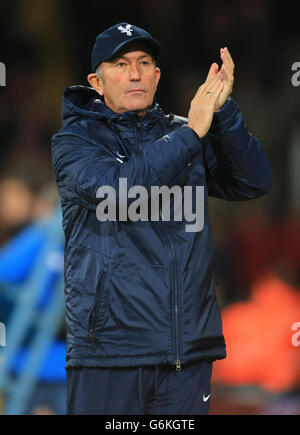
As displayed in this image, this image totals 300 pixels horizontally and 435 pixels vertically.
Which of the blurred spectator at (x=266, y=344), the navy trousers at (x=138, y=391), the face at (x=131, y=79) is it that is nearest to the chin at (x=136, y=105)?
the face at (x=131, y=79)

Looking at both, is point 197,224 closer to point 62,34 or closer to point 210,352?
point 210,352

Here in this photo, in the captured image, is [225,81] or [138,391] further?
[225,81]

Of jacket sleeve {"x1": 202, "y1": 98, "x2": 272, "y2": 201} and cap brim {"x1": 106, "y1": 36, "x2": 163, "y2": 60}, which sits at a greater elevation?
cap brim {"x1": 106, "y1": 36, "x2": 163, "y2": 60}

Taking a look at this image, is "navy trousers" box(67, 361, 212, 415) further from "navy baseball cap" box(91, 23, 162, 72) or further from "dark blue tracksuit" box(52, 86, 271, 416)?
"navy baseball cap" box(91, 23, 162, 72)

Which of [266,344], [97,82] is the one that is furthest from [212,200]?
[97,82]

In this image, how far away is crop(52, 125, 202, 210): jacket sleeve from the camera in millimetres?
2422

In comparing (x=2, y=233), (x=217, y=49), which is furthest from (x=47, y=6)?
(x=2, y=233)

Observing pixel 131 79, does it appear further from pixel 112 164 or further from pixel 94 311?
pixel 94 311

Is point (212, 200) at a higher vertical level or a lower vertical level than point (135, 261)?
higher

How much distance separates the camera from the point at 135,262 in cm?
249

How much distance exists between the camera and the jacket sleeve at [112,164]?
95.3 inches

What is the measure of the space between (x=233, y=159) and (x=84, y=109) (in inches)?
20.0

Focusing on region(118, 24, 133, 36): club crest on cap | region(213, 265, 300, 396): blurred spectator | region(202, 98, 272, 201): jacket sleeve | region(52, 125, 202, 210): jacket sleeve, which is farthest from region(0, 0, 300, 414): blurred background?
region(118, 24, 133, 36): club crest on cap

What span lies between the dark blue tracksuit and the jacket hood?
0.02 m
